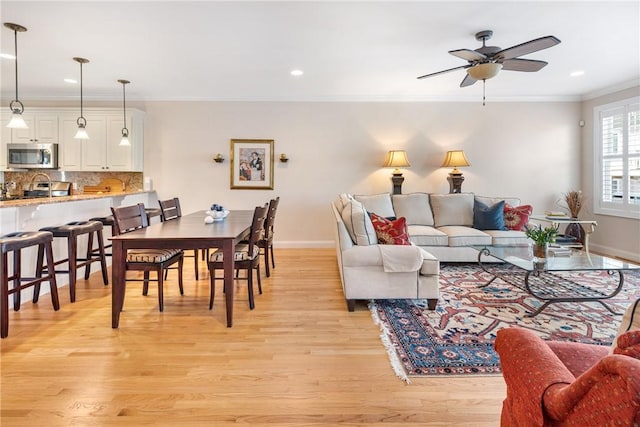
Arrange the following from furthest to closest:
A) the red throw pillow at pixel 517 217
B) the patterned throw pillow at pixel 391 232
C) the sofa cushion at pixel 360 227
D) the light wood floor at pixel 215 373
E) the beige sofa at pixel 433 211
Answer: the red throw pillow at pixel 517 217 < the beige sofa at pixel 433 211 < the patterned throw pillow at pixel 391 232 < the sofa cushion at pixel 360 227 < the light wood floor at pixel 215 373

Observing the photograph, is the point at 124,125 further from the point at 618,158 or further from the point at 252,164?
the point at 618,158

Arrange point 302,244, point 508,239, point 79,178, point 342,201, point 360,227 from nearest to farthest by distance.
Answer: point 360,227 < point 342,201 < point 508,239 < point 79,178 < point 302,244

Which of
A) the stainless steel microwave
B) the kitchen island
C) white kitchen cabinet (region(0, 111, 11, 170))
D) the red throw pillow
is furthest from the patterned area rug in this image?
white kitchen cabinet (region(0, 111, 11, 170))

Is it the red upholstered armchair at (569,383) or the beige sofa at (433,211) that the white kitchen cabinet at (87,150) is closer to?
the beige sofa at (433,211)

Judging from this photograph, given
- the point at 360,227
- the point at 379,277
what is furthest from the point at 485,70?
the point at 379,277

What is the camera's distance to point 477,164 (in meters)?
5.88

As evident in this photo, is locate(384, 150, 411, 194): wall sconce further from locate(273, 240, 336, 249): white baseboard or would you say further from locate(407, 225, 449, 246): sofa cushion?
locate(273, 240, 336, 249): white baseboard

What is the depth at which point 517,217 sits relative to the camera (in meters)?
4.84

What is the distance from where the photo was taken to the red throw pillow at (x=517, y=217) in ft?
15.8

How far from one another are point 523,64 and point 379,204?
2.52 m

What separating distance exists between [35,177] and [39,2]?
12.3 feet

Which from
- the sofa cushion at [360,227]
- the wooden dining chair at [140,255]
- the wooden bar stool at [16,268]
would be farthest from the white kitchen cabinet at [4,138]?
the sofa cushion at [360,227]

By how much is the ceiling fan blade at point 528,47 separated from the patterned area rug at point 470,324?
217 cm

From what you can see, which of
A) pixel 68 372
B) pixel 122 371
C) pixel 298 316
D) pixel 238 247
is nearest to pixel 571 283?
pixel 298 316
